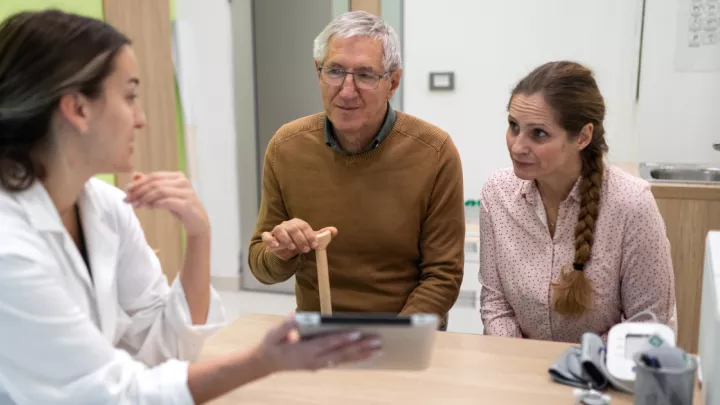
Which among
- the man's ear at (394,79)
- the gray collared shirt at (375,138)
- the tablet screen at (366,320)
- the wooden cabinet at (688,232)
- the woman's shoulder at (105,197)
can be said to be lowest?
the wooden cabinet at (688,232)

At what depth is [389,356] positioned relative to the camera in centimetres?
99

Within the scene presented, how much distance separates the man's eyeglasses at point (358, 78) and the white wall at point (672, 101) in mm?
1970

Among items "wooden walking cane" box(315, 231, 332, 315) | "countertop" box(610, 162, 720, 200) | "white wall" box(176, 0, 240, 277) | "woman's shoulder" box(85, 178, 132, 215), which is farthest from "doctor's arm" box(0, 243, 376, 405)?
"white wall" box(176, 0, 240, 277)

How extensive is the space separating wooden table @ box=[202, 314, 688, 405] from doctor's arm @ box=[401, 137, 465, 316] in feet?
0.97

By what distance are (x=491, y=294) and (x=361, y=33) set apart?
0.78 metres

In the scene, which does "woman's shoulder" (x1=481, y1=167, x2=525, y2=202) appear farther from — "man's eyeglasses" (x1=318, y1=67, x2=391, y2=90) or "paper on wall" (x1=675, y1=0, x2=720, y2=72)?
"paper on wall" (x1=675, y1=0, x2=720, y2=72)

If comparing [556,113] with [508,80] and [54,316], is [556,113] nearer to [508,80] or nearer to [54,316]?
[54,316]

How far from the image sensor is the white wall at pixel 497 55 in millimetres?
3195

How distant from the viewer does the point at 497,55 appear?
3340 millimetres

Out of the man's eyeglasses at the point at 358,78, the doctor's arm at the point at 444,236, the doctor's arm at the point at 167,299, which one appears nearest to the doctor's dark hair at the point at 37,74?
the doctor's arm at the point at 167,299

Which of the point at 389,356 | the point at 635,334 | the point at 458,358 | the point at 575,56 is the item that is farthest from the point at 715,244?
the point at 575,56

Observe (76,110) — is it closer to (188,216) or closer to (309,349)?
(188,216)

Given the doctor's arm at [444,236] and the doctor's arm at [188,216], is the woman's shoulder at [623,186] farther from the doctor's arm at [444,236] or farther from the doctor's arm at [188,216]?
the doctor's arm at [188,216]

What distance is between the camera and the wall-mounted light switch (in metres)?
3.40
